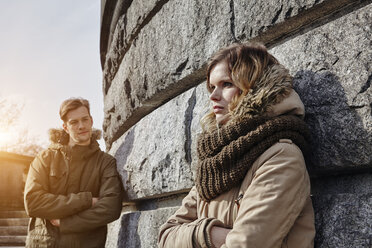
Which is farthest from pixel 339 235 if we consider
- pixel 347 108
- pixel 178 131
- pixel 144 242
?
pixel 144 242

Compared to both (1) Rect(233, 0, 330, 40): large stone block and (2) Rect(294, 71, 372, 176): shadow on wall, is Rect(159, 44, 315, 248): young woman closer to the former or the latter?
(2) Rect(294, 71, 372, 176): shadow on wall

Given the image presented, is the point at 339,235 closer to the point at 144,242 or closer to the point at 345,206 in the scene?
the point at 345,206

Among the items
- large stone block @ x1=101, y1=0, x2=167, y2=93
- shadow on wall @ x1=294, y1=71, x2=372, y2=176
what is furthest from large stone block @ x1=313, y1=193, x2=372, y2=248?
large stone block @ x1=101, y1=0, x2=167, y2=93

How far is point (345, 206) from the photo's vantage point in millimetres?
1270

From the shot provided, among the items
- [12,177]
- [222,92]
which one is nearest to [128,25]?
[222,92]

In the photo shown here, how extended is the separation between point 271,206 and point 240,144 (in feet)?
0.84

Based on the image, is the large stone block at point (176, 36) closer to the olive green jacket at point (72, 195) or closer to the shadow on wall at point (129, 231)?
the olive green jacket at point (72, 195)

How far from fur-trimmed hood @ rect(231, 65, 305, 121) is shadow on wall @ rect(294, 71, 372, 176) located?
97mm

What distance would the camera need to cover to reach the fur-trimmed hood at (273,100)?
1364 mm

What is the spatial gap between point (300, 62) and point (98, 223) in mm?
2026

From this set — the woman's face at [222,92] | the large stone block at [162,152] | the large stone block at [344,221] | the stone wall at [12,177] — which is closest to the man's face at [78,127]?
the large stone block at [162,152]

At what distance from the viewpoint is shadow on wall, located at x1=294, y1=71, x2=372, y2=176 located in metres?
1.28

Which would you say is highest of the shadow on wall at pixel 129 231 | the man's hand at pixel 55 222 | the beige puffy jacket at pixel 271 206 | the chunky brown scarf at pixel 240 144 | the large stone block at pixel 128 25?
the large stone block at pixel 128 25

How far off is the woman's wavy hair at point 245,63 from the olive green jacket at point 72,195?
1.79 m
